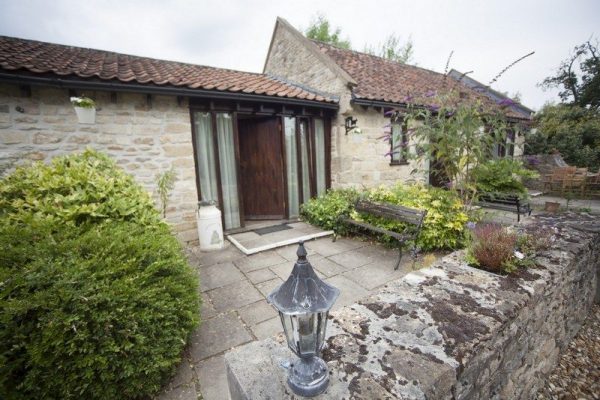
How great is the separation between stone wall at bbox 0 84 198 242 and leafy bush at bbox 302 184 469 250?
2.87 metres

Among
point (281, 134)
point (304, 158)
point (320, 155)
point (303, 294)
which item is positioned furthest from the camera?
point (320, 155)

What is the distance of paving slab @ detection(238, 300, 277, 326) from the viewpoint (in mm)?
2764

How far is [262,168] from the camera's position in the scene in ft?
21.8

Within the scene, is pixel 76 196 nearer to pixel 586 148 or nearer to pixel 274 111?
pixel 274 111

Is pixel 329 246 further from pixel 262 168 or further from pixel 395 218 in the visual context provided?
pixel 262 168

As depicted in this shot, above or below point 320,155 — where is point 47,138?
above

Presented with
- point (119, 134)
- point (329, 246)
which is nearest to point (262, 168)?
point (329, 246)

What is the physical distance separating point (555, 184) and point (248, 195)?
12.6 metres

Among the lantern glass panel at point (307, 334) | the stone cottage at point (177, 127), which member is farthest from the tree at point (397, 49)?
the lantern glass panel at point (307, 334)

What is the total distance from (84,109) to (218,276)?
3284 mm

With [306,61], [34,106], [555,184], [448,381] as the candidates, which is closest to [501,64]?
[448,381]

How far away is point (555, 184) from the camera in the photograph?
10.6 meters

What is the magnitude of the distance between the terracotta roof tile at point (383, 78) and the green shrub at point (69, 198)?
18.4 ft

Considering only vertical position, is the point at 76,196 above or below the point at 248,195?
above
